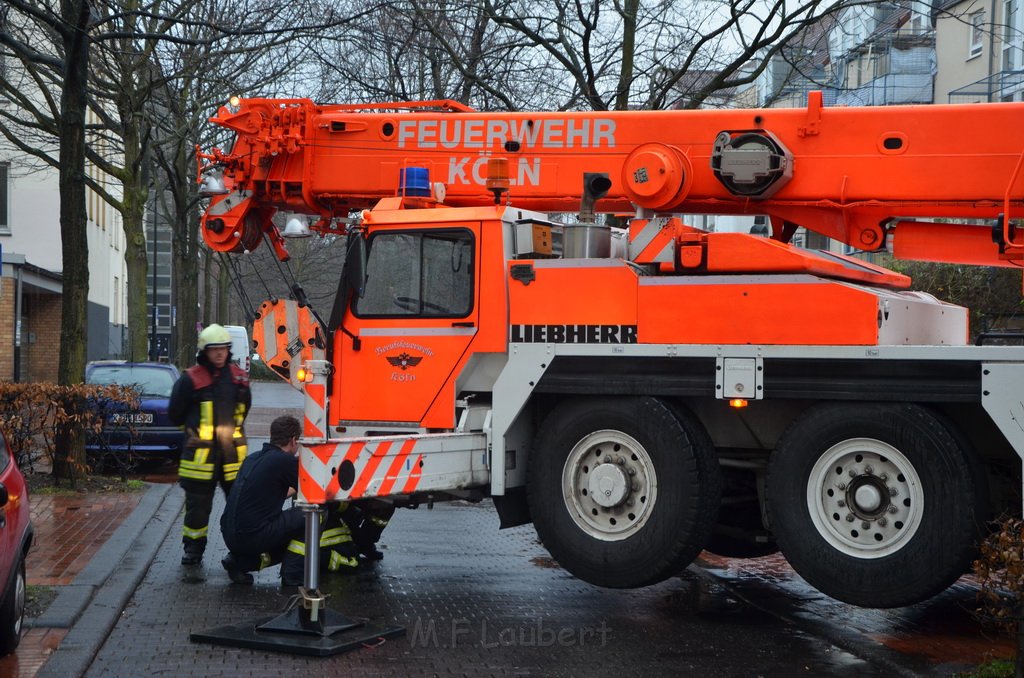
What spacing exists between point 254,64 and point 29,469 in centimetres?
991

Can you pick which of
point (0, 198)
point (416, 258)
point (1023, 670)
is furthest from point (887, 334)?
point (0, 198)

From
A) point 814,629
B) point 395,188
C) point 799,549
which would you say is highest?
point 395,188

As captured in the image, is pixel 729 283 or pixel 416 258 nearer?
pixel 729 283

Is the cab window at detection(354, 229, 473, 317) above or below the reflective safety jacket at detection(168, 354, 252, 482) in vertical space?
above

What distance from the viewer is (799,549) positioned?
7230 millimetres

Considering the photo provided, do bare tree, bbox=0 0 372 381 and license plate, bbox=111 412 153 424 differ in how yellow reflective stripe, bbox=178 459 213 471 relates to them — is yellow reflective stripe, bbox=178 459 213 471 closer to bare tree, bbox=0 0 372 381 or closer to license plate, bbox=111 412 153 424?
bare tree, bbox=0 0 372 381

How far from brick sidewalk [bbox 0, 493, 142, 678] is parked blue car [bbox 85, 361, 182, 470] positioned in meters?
1.38

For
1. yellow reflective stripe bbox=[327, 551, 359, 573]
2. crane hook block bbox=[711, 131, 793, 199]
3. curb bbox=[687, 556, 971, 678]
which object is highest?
crane hook block bbox=[711, 131, 793, 199]

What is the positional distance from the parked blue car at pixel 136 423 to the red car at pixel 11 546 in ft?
23.0

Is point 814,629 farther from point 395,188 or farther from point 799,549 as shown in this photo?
point 395,188

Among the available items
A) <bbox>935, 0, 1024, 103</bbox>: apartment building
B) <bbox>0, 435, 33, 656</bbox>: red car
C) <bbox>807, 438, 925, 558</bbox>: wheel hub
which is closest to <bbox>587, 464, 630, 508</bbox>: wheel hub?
<bbox>807, 438, 925, 558</bbox>: wheel hub

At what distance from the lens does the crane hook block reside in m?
8.48

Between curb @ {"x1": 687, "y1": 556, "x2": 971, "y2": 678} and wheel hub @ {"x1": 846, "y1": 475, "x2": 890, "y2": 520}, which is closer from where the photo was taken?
curb @ {"x1": 687, "y1": 556, "x2": 971, "y2": 678}

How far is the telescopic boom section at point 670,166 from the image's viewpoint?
8320 mm
